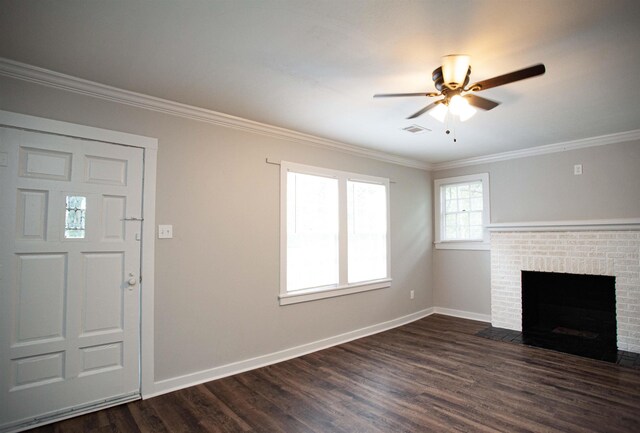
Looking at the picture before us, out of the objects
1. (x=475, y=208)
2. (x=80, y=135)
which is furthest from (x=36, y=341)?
(x=475, y=208)

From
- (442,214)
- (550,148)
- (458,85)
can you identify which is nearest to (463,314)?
(442,214)

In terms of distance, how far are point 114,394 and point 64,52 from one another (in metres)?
2.61

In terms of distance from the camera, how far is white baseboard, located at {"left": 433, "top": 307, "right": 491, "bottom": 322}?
5301mm

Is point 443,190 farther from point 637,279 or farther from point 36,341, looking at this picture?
point 36,341

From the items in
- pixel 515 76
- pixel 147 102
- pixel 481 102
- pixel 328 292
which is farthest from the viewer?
pixel 328 292

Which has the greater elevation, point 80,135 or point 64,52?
point 64,52

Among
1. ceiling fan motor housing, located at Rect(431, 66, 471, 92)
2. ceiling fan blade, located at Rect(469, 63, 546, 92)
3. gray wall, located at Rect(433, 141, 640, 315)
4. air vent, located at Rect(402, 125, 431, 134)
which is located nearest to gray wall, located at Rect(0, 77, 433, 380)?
air vent, located at Rect(402, 125, 431, 134)

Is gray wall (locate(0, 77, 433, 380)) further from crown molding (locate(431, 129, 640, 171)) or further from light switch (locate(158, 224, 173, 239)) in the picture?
crown molding (locate(431, 129, 640, 171))

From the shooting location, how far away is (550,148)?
471 centimetres

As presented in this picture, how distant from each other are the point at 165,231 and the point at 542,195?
4.94m

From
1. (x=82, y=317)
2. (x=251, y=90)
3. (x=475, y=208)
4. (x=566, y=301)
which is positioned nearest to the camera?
(x=82, y=317)

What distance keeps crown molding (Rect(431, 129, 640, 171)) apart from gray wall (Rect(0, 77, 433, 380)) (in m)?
2.60

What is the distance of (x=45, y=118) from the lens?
8.43 feet

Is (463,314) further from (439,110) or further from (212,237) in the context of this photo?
(212,237)
